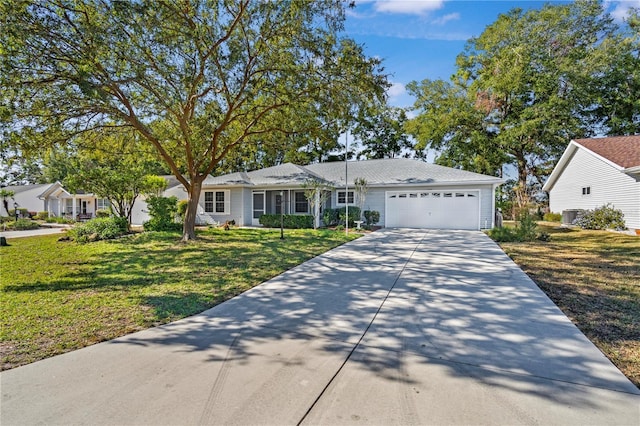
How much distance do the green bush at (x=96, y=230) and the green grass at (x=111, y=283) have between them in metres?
0.64

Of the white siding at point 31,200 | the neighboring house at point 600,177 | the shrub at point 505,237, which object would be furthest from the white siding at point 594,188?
the white siding at point 31,200

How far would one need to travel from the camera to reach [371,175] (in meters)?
18.5

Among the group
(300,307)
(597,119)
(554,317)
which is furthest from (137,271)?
(597,119)

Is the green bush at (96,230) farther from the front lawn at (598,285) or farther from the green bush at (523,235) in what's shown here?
the green bush at (523,235)

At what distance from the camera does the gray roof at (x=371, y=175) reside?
53.4 feet

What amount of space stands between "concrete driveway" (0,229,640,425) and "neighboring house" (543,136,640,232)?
526 inches

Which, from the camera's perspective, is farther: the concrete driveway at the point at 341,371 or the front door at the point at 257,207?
the front door at the point at 257,207

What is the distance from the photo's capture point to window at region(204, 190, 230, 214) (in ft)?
62.6

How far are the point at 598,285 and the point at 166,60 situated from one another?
1161cm

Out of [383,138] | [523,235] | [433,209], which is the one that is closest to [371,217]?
[433,209]

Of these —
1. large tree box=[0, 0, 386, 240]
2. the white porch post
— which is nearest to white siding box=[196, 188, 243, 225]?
the white porch post

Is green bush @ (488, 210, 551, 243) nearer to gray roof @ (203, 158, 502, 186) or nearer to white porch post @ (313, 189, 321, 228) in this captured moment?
gray roof @ (203, 158, 502, 186)

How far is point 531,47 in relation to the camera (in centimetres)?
2353

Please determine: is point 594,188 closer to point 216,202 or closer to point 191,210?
point 191,210
